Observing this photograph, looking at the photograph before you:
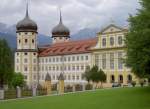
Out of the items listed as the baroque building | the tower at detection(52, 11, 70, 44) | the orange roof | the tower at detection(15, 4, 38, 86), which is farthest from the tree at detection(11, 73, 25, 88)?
the tower at detection(52, 11, 70, 44)

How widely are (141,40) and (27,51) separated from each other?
2899 inches

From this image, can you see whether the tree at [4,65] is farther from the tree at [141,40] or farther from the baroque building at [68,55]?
the tree at [141,40]

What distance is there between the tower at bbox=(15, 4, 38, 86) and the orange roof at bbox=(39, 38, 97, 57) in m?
3.16

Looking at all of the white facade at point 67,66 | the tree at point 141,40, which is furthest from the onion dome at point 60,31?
the tree at point 141,40

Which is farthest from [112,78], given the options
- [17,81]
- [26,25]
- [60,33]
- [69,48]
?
[60,33]

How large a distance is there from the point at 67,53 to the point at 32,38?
12.7 meters

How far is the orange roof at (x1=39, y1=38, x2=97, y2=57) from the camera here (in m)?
91.4

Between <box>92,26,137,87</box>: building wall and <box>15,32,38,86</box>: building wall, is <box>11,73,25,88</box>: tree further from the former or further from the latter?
<box>92,26,137,87</box>: building wall

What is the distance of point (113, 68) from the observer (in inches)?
3329

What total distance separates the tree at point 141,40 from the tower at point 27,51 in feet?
224

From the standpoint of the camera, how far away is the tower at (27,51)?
10244cm

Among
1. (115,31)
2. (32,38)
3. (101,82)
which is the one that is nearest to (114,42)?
(115,31)

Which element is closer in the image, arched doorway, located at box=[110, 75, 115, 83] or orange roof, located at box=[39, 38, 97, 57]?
arched doorway, located at box=[110, 75, 115, 83]

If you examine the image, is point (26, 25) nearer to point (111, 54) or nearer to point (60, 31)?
point (60, 31)
